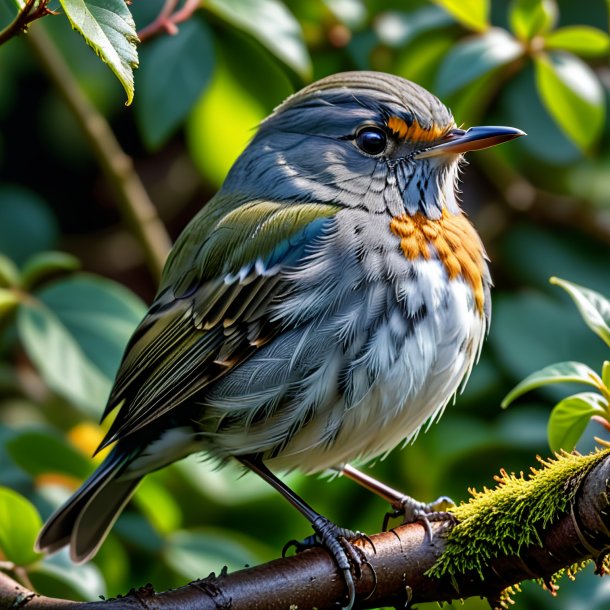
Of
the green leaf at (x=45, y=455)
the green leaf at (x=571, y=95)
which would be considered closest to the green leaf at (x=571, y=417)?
the green leaf at (x=571, y=95)

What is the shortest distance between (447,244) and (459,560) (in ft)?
2.86

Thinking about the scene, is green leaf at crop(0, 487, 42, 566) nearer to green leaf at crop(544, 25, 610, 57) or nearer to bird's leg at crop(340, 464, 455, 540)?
bird's leg at crop(340, 464, 455, 540)

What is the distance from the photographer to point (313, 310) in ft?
8.04

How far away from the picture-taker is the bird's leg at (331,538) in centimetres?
206

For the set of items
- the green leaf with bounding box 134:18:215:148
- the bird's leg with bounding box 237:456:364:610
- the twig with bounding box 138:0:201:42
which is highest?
the twig with bounding box 138:0:201:42

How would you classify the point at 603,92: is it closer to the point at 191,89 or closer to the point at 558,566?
the point at 191,89

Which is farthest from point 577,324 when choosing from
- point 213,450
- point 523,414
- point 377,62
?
point 213,450

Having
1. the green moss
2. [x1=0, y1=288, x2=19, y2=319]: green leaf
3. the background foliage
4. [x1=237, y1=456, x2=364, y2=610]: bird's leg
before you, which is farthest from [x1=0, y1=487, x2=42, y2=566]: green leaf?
the green moss

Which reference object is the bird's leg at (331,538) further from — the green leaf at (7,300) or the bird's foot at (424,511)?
the green leaf at (7,300)

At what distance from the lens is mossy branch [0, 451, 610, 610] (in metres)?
1.86

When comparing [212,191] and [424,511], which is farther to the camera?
[212,191]

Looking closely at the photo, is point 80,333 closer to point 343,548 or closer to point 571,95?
point 343,548

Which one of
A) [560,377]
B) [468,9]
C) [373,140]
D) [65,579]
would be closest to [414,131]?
[373,140]

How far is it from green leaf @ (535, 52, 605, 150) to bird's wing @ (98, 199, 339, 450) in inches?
35.4
